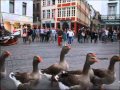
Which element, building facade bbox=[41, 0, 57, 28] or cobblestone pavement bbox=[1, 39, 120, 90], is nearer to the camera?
cobblestone pavement bbox=[1, 39, 120, 90]

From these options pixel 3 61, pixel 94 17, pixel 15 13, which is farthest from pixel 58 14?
pixel 3 61

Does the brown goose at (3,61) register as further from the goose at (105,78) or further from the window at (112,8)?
the window at (112,8)

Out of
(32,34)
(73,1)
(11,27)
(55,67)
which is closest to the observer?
(55,67)

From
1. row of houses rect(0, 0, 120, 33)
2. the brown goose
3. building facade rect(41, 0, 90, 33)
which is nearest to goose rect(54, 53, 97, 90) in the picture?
the brown goose

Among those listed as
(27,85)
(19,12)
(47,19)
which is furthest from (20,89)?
(47,19)

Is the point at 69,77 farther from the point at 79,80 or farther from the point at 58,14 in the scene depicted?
the point at 58,14

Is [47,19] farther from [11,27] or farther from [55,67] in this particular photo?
[55,67]

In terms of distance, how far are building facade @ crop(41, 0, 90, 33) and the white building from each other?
14.9m

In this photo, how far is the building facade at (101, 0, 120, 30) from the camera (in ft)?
258

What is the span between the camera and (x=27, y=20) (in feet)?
190

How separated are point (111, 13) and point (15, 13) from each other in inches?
1275

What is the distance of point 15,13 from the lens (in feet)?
176

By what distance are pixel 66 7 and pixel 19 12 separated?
22.7 meters

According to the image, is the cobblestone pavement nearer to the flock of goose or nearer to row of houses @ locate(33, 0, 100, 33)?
the flock of goose
